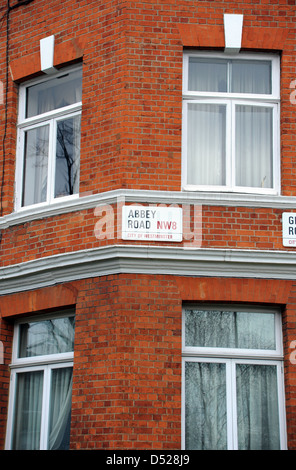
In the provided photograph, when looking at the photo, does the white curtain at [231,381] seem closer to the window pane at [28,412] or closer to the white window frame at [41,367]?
the white window frame at [41,367]

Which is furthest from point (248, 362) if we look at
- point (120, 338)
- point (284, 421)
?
point (120, 338)

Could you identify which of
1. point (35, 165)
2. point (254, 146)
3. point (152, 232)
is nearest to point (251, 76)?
point (254, 146)

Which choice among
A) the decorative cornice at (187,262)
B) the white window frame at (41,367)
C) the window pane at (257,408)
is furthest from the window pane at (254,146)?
the white window frame at (41,367)

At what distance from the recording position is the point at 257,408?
33.8 ft

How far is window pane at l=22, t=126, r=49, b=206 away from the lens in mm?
11889

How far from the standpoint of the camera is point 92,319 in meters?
10.4

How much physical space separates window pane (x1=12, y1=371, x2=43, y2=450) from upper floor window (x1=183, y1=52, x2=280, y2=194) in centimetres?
338

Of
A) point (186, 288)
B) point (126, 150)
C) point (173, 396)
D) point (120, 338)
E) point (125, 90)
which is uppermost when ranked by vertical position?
point (125, 90)

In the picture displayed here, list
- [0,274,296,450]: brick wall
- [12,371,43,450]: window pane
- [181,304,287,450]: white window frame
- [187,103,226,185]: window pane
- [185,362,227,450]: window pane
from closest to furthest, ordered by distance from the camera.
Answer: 1. [0,274,296,450]: brick wall
2. [185,362,227,450]: window pane
3. [181,304,287,450]: white window frame
4. [12,371,43,450]: window pane
5. [187,103,226,185]: window pane

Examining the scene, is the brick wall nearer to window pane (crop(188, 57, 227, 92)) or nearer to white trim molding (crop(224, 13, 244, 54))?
window pane (crop(188, 57, 227, 92))

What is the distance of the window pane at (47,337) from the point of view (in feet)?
36.0

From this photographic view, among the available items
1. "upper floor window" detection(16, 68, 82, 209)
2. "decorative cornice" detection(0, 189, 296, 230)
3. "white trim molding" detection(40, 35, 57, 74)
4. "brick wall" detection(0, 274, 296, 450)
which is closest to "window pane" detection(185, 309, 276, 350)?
"brick wall" detection(0, 274, 296, 450)

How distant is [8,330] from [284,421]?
393 centimetres
